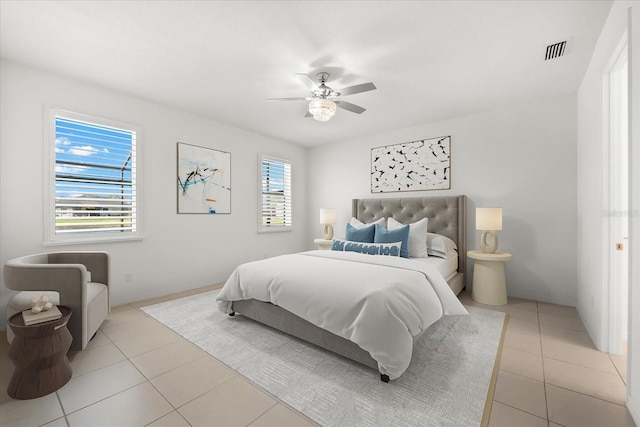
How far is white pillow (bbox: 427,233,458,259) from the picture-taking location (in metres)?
3.58

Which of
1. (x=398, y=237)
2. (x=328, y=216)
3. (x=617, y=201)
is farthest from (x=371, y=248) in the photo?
(x=617, y=201)

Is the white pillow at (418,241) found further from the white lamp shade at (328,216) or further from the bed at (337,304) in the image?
the white lamp shade at (328,216)

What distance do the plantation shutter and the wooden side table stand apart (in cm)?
157

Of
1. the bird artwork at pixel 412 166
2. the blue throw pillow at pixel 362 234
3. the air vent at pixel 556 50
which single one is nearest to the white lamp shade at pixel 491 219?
the bird artwork at pixel 412 166

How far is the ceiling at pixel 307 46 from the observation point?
6.37ft

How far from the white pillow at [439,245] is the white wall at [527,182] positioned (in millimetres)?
468

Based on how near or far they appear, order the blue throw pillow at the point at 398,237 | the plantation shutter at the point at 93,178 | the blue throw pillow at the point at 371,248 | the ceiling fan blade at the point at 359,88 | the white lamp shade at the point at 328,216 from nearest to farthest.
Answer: the ceiling fan blade at the point at 359,88
the plantation shutter at the point at 93,178
the blue throw pillow at the point at 371,248
the blue throw pillow at the point at 398,237
the white lamp shade at the point at 328,216

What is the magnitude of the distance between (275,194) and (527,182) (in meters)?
3.99

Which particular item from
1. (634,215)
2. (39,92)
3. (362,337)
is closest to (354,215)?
(362,337)

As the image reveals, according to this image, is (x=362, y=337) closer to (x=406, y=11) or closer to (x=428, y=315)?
(x=428, y=315)

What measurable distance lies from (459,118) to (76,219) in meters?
5.12

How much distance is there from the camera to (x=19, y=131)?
267 centimetres

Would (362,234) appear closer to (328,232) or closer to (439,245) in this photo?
(439,245)

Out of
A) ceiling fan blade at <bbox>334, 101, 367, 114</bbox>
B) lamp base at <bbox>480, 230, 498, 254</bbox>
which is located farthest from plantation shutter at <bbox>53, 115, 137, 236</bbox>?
lamp base at <bbox>480, 230, 498, 254</bbox>
